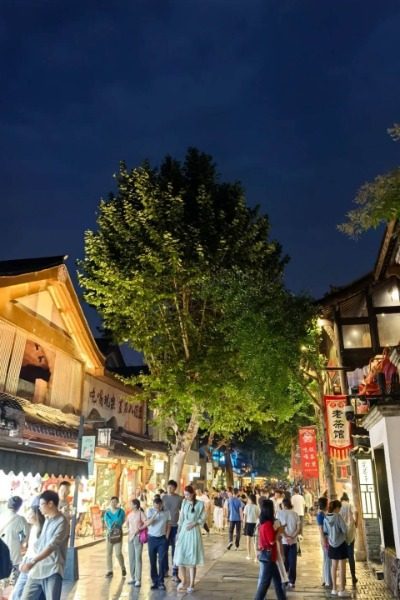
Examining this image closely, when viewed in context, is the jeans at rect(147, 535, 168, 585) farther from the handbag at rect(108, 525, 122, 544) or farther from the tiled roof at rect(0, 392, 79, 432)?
the tiled roof at rect(0, 392, 79, 432)

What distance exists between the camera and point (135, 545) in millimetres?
11070

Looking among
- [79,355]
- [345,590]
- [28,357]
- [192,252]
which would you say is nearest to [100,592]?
[345,590]

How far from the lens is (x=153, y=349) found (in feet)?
62.1

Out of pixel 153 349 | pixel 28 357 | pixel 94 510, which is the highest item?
pixel 153 349

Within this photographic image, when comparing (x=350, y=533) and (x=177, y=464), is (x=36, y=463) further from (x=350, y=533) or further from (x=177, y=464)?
(x=177, y=464)

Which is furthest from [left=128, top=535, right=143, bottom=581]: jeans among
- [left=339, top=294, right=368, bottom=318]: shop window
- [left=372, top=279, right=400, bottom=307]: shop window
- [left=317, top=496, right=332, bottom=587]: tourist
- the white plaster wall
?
[left=372, top=279, right=400, bottom=307]: shop window

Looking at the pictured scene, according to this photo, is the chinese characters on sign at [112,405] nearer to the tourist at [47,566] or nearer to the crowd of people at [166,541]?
the crowd of people at [166,541]

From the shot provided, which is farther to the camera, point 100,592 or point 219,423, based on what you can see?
point 219,423

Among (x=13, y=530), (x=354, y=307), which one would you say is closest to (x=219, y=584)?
(x=13, y=530)

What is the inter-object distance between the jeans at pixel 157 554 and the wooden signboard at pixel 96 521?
27.7 feet

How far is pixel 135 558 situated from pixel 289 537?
344 centimetres

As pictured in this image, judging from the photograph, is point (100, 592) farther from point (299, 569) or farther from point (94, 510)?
point (94, 510)

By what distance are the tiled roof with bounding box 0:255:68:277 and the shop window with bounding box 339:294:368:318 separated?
10.2m

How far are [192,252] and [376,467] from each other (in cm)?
1014
